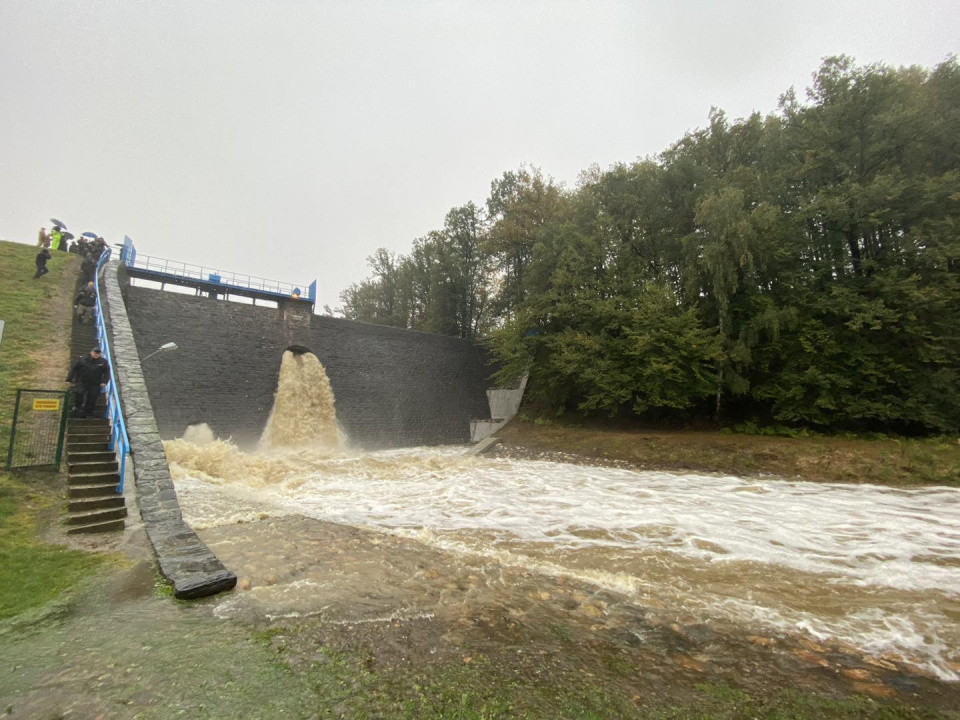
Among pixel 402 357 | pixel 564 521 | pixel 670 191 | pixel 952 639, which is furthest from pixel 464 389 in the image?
pixel 952 639

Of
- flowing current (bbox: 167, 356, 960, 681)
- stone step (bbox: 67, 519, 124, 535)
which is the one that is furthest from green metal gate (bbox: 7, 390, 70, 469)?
flowing current (bbox: 167, 356, 960, 681)

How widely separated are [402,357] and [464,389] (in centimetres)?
399

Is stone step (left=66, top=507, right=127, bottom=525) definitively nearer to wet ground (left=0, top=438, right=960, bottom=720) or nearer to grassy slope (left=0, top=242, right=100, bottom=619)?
grassy slope (left=0, top=242, right=100, bottom=619)

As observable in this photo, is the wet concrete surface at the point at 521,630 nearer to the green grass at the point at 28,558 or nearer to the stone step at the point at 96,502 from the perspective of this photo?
the green grass at the point at 28,558

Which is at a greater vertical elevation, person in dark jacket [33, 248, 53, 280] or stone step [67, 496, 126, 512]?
person in dark jacket [33, 248, 53, 280]

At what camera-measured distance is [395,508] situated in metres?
8.65

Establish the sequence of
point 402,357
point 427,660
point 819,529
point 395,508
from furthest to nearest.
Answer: point 402,357 → point 395,508 → point 819,529 → point 427,660

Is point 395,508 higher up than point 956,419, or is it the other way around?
point 956,419

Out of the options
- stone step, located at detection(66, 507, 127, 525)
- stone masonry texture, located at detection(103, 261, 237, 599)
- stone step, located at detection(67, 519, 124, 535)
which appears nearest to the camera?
stone masonry texture, located at detection(103, 261, 237, 599)

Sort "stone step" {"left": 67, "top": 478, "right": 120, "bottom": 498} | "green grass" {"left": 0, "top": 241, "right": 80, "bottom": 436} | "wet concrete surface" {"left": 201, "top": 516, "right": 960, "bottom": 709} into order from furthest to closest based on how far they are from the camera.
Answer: "green grass" {"left": 0, "top": 241, "right": 80, "bottom": 436} < "stone step" {"left": 67, "top": 478, "right": 120, "bottom": 498} < "wet concrete surface" {"left": 201, "top": 516, "right": 960, "bottom": 709}

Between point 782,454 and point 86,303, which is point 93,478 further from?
point 782,454

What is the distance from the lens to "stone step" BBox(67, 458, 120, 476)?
6129mm

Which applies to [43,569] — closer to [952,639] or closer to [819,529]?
[952,639]

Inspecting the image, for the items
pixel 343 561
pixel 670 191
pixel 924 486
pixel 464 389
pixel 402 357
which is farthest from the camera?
pixel 464 389
